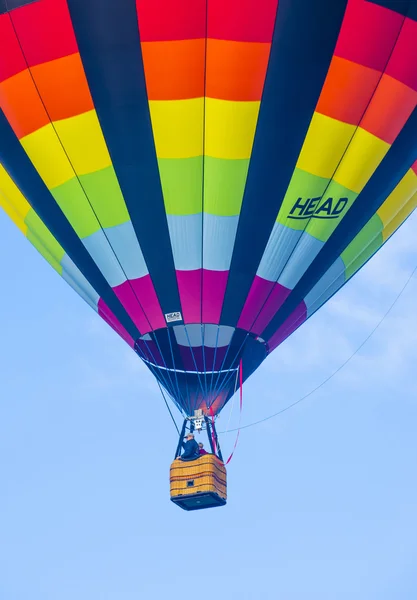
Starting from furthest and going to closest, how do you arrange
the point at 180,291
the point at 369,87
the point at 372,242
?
the point at 372,242 < the point at 180,291 < the point at 369,87

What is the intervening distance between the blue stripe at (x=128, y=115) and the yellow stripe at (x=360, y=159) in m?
1.87

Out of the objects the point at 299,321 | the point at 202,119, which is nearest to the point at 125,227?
the point at 202,119

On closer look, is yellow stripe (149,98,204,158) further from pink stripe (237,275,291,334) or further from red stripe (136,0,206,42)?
pink stripe (237,275,291,334)

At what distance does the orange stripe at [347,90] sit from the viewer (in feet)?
39.6

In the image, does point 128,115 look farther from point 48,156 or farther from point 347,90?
point 347,90

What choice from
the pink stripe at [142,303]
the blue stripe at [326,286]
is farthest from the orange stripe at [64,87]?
the blue stripe at [326,286]

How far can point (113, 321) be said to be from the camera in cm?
1369

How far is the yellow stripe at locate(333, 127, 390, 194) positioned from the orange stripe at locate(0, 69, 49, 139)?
3020mm

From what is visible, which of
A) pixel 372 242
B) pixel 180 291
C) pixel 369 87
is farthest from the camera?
pixel 372 242

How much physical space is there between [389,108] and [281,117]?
3.55 feet

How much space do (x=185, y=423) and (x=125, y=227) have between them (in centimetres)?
222

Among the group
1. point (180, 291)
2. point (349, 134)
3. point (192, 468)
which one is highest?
point (349, 134)

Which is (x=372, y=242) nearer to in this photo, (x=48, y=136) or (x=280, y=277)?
(x=280, y=277)

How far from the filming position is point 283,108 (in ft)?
40.0
